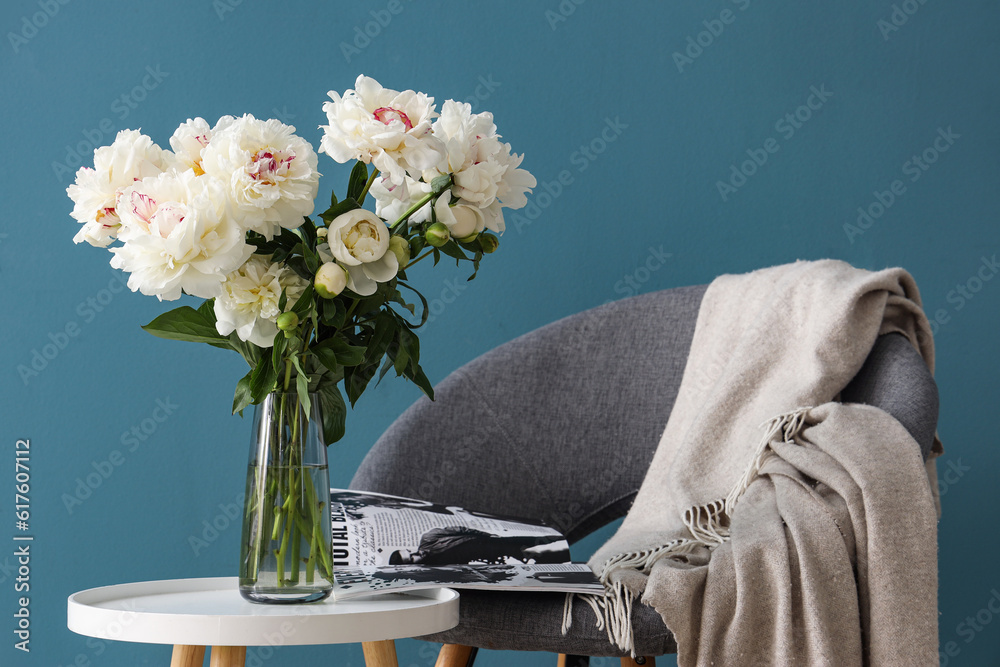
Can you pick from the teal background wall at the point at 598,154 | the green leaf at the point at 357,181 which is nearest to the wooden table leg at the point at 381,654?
the green leaf at the point at 357,181

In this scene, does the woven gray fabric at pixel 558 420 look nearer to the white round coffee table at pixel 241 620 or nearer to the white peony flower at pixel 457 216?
the white round coffee table at pixel 241 620

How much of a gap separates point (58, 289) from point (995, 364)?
Result: 1.75 metres

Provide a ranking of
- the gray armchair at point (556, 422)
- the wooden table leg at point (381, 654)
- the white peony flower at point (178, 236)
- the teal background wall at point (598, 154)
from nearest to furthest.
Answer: the white peony flower at point (178, 236)
the wooden table leg at point (381, 654)
the gray armchair at point (556, 422)
the teal background wall at point (598, 154)

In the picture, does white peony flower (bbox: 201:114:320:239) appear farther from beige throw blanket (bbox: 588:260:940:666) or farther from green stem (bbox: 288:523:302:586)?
beige throw blanket (bbox: 588:260:940:666)

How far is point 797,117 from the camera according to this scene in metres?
1.69

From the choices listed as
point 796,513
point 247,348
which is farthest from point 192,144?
point 796,513

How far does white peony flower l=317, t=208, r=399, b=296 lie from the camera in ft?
2.36

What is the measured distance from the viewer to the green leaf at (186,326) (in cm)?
76

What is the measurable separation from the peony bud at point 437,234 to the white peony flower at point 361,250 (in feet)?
0.12

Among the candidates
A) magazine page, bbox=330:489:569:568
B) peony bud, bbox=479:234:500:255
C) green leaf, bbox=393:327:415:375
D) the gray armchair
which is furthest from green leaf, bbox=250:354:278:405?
the gray armchair

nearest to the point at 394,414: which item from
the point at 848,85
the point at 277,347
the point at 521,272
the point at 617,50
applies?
the point at 521,272

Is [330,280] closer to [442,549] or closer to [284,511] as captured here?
[284,511]

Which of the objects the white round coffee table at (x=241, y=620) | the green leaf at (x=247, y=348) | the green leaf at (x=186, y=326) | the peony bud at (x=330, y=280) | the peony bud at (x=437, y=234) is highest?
the peony bud at (x=437, y=234)

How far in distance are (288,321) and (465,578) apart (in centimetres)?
37
